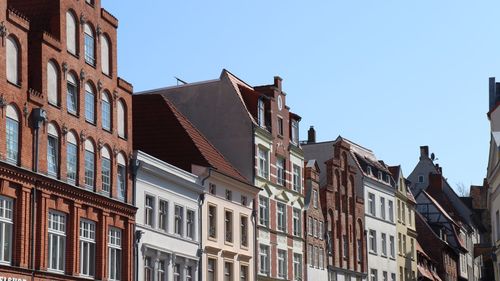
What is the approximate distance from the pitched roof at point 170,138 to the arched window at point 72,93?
44.8ft

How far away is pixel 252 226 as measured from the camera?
211ft

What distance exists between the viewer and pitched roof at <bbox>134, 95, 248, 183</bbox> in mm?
59438

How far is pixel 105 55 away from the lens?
49531 millimetres

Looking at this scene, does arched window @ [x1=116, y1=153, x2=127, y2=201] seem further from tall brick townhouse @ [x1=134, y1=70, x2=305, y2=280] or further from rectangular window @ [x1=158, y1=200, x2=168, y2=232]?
tall brick townhouse @ [x1=134, y1=70, x2=305, y2=280]

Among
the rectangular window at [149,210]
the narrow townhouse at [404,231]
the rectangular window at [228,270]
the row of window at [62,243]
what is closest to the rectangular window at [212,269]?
the rectangular window at [228,270]

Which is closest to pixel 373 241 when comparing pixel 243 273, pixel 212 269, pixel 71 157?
pixel 243 273

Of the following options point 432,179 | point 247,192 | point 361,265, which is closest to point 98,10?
point 247,192

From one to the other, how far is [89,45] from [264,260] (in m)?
23.4

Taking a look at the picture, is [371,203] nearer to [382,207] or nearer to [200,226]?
[382,207]

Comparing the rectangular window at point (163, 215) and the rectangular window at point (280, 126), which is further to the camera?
the rectangular window at point (280, 126)

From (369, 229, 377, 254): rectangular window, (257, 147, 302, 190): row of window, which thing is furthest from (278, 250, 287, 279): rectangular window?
(369, 229, 377, 254): rectangular window

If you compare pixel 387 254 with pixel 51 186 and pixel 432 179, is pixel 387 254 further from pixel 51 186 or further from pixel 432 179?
pixel 51 186

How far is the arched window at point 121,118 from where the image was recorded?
165ft

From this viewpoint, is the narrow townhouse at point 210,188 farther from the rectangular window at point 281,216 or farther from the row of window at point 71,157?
the row of window at point 71,157
